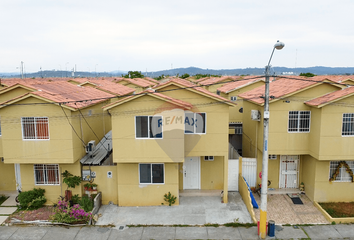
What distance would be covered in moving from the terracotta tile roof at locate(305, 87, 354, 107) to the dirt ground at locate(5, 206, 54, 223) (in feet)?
47.7

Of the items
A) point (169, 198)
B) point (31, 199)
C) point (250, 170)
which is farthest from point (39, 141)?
point (250, 170)

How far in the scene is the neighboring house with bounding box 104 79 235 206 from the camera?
14.1 m

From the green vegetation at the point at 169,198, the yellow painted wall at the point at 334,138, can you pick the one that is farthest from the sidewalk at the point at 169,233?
the yellow painted wall at the point at 334,138

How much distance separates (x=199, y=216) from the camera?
557 inches

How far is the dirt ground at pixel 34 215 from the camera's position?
1410cm

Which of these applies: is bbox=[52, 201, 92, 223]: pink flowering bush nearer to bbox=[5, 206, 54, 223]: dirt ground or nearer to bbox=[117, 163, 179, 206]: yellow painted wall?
bbox=[5, 206, 54, 223]: dirt ground

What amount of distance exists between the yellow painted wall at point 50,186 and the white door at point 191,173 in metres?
5.90

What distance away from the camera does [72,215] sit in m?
13.7

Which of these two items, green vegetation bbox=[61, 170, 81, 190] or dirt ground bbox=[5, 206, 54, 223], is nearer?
dirt ground bbox=[5, 206, 54, 223]

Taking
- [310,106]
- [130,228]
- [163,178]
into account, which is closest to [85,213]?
[130,228]

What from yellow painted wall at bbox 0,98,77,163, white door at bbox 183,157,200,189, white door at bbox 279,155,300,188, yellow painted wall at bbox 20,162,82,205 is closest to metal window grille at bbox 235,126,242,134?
white door at bbox 279,155,300,188

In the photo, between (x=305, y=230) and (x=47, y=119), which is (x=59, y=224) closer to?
(x=47, y=119)

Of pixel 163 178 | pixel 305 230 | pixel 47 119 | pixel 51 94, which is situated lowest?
pixel 305 230

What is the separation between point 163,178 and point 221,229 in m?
3.98
